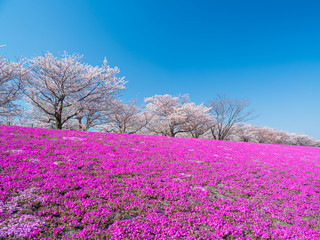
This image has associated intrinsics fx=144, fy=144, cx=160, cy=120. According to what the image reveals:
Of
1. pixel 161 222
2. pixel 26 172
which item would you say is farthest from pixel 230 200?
pixel 26 172

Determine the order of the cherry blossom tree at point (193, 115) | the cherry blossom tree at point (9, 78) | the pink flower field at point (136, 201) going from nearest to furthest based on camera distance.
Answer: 1. the pink flower field at point (136, 201)
2. the cherry blossom tree at point (9, 78)
3. the cherry blossom tree at point (193, 115)

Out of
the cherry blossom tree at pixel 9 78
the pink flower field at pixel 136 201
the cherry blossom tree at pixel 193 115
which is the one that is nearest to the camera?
the pink flower field at pixel 136 201

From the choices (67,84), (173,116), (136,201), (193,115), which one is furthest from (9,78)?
(193,115)

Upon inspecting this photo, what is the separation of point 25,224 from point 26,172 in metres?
2.70

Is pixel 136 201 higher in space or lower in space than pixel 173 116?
lower

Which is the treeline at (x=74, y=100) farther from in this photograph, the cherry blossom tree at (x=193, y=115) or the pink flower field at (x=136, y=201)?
the pink flower field at (x=136, y=201)

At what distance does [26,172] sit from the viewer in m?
4.86

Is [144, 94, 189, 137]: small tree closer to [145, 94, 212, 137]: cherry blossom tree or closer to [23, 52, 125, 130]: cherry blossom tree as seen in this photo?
[145, 94, 212, 137]: cherry blossom tree

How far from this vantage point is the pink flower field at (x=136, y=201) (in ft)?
10.2

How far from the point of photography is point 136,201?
13.7 ft

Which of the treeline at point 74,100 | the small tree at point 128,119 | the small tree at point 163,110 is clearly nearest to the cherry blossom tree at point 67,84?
the treeline at point 74,100

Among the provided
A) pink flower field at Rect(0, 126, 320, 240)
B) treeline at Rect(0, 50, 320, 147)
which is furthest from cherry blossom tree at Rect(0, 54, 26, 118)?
pink flower field at Rect(0, 126, 320, 240)

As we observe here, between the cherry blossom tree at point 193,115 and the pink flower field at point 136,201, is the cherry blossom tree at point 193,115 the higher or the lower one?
the higher one

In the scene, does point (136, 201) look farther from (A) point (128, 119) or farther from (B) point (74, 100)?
(A) point (128, 119)
